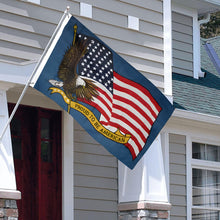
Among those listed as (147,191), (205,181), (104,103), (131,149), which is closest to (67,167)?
(147,191)

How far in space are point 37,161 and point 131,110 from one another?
177 centimetres

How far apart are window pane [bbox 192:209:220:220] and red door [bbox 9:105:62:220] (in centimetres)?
291

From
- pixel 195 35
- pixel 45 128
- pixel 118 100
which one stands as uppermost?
pixel 195 35

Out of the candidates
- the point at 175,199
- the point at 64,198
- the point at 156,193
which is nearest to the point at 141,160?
the point at 156,193

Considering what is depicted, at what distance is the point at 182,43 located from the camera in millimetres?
14367

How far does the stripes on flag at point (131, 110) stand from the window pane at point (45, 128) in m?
1.67

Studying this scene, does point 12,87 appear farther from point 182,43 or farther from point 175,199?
point 182,43

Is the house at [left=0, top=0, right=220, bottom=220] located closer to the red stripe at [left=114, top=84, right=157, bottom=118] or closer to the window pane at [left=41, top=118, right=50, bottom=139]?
the window pane at [left=41, top=118, right=50, bottom=139]

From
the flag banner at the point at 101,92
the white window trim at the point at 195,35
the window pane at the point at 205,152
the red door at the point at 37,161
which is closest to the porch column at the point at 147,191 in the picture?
the flag banner at the point at 101,92

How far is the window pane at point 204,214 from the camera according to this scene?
1191cm

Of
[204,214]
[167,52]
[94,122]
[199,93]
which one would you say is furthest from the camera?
[199,93]

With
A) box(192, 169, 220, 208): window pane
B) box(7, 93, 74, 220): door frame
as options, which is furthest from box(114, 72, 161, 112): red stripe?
box(192, 169, 220, 208): window pane

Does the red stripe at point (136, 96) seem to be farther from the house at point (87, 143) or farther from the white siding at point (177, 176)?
the white siding at point (177, 176)

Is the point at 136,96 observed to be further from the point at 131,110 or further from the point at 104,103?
the point at 104,103
